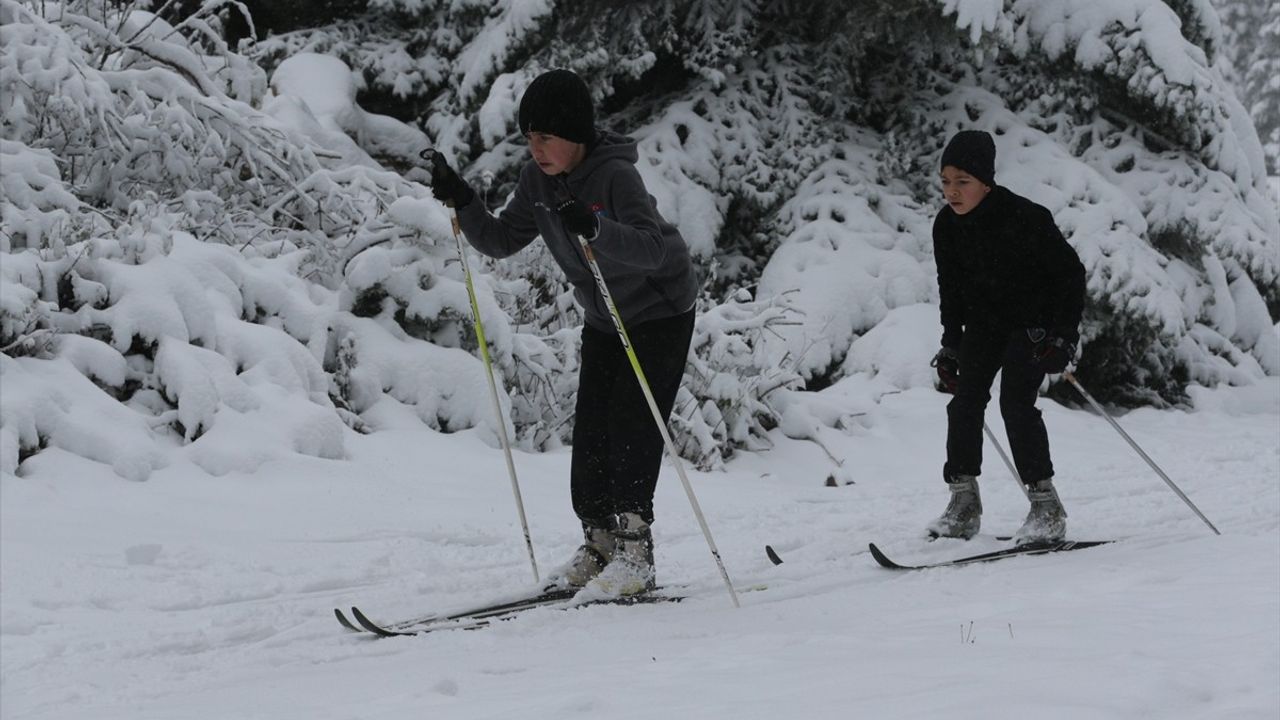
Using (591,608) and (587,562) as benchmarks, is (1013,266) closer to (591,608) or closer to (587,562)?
(587,562)

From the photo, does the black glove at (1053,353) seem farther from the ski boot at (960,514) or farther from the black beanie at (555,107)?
the black beanie at (555,107)

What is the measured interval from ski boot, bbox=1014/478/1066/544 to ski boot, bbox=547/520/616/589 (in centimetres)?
193

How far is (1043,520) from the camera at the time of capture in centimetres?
528

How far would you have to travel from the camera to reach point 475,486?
6.57 m

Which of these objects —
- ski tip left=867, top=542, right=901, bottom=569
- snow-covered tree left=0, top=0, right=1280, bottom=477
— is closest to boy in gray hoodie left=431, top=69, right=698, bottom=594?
ski tip left=867, top=542, right=901, bottom=569

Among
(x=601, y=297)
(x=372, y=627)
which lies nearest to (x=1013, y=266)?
(x=601, y=297)

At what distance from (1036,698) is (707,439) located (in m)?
5.28

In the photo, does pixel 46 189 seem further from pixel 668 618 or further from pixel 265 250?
pixel 668 618

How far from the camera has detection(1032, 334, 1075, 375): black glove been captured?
5.12m

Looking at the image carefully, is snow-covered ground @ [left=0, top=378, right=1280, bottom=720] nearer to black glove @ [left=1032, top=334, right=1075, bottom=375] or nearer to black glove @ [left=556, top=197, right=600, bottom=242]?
black glove @ [left=1032, top=334, right=1075, bottom=375]

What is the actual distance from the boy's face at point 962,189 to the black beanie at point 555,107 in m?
1.87

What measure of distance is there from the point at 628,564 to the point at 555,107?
151 centimetres

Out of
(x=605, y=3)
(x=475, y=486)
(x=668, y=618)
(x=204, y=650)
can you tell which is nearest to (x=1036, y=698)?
(x=668, y=618)

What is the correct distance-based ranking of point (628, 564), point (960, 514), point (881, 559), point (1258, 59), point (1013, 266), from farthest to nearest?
point (1258, 59) → point (960, 514) → point (1013, 266) → point (881, 559) → point (628, 564)
